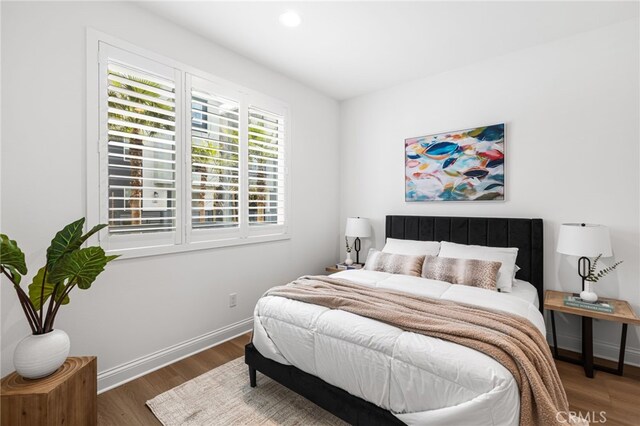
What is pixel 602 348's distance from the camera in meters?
2.58

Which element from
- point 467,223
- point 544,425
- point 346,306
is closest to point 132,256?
point 346,306

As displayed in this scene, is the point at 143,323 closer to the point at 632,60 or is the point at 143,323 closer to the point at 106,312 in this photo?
the point at 106,312

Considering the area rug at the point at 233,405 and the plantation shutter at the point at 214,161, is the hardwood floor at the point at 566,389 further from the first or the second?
the plantation shutter at the point at 214,161

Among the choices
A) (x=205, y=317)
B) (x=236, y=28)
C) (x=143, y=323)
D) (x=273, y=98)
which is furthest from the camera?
(x=273, y=98)

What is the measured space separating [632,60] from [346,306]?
3080 millimetres

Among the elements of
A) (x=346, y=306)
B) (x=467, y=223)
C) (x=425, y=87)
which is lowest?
(x=346, y=306)

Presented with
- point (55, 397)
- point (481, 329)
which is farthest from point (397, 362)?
point (55, 397)

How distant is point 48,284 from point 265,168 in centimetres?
207

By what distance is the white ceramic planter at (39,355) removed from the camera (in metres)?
1.51

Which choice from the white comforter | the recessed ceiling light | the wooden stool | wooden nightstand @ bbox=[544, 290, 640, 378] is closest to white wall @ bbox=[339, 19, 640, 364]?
wooden nightstand @ bbox=[544, 290, 640, 378]

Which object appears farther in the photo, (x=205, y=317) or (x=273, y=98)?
(x=273, y=98)

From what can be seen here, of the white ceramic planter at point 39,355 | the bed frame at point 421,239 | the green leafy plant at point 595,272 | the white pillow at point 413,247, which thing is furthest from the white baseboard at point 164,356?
the green leafy plant at point 595,272

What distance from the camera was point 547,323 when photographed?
2.81 metres

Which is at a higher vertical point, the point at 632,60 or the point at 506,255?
the point at 632,60
